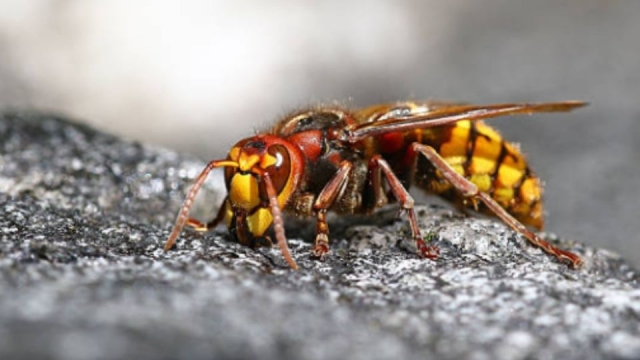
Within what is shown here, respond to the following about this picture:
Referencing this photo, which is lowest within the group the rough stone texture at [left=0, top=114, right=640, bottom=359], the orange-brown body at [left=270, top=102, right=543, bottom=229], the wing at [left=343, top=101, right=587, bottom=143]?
the rough stone texture at [left=0, top=114, right=640, bottom=359]

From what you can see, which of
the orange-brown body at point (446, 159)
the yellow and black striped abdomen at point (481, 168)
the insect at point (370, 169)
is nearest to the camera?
the insect at point (370, 169)

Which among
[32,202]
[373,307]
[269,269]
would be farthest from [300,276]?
[32,202]

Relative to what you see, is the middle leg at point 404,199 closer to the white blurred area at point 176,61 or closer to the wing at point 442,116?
the wing at point 442,116

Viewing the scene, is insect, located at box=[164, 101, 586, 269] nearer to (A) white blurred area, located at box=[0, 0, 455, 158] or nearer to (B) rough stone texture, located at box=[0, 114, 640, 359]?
(B) rough stone texture, located at box=[0, 114, 640, 359]

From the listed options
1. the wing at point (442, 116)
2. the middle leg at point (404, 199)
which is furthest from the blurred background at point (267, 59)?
the middle leg at point (404, 199)

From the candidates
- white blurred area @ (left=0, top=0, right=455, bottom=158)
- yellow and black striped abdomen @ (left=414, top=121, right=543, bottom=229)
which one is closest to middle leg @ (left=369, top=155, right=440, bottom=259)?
yellow and black striped abdomen @ (left=414, top=121, right=543, bottom=229)

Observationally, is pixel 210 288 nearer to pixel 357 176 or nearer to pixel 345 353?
pixel 345 353
